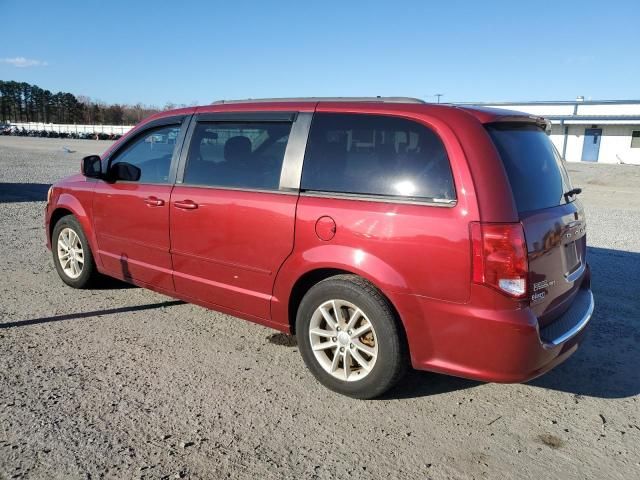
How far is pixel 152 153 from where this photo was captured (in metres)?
4.62

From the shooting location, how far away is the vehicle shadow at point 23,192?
11344mm

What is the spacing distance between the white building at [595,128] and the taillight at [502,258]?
38982mm

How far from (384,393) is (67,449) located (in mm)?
1805

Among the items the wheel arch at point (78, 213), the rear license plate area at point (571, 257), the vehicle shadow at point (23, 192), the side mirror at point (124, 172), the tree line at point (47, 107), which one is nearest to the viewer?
the rear license plate area at point (571, 257)

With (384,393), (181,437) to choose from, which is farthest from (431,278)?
(181,437)

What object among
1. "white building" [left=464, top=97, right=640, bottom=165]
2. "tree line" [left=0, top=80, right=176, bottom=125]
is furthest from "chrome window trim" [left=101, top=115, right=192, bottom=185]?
"tree line" [left=0, top=80, right=176, bottom=125]

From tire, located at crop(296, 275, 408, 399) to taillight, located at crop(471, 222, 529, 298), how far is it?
25.0 inches

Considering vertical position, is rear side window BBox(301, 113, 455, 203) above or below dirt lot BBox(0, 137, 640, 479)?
above

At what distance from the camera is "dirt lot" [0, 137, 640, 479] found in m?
2.68

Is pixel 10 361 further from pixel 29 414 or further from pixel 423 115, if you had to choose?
pixel 423 115

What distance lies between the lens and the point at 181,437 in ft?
9.39

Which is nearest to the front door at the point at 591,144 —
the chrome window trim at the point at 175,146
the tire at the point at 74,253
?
the chrome window trim at the point at 175,146

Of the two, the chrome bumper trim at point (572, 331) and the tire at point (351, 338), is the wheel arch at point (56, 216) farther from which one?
the chrome bumper trim at point (572, 331)

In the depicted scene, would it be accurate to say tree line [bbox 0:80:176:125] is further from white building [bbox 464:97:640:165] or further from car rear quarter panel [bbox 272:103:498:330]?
car rear quarter panel [bbox 272:103:498:330]
